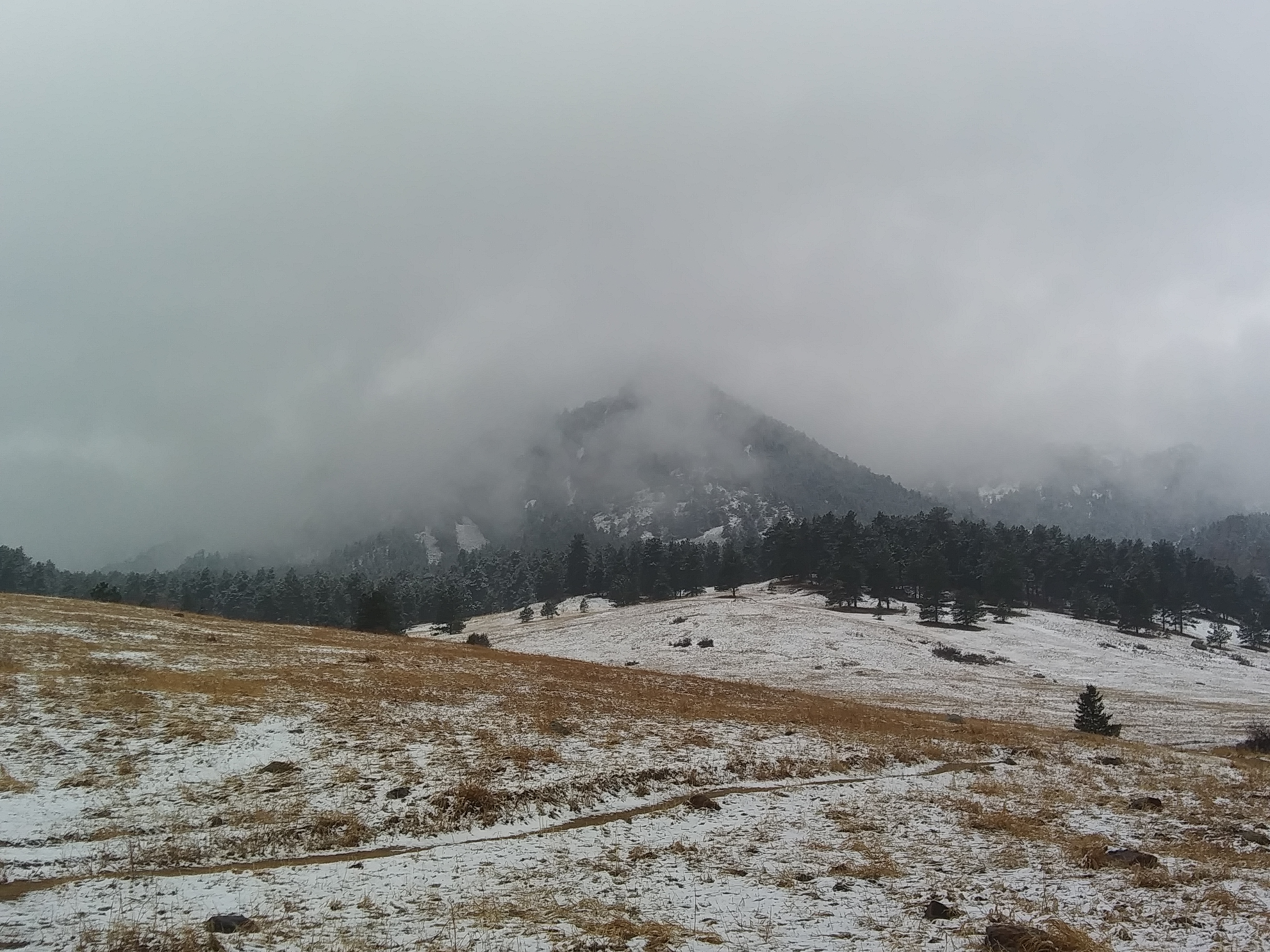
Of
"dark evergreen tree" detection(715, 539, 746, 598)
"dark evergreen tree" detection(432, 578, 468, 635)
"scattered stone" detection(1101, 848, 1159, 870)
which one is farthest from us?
"dark evergreen tree" detection(715, 539, 746, 598)

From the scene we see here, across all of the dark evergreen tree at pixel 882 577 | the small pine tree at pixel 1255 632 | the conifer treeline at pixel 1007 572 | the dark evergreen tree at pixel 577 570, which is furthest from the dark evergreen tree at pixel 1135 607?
the dark evergreen tree at pixel 577 570

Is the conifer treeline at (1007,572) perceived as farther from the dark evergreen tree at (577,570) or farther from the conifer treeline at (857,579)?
the dark evergreen tree at (577,570)

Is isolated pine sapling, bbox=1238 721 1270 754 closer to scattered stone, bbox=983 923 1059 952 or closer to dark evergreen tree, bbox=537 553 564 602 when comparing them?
scattered stone, bbox=983 923 1059 952

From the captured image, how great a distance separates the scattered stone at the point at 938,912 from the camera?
9789 millimetres

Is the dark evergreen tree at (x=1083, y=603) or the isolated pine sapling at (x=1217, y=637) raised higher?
the dark evergreen tree at (x=1083, y=603)

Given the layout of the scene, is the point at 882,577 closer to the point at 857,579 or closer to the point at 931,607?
the point at 857,579

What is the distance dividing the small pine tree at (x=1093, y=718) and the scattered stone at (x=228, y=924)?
1555 inches

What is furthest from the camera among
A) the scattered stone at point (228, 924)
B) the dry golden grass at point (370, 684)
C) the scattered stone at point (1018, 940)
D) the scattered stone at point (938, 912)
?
the dry golden grass at point (370, 684)

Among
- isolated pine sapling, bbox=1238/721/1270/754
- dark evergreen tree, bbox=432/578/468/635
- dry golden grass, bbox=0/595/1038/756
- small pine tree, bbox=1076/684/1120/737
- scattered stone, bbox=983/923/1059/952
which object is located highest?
scattered stone, bbox=983/923/1059/952

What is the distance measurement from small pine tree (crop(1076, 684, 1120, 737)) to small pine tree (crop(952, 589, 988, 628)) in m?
65.5

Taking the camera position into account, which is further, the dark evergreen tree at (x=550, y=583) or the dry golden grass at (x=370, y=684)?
the dark evergreen tree at (x=550, y=583)

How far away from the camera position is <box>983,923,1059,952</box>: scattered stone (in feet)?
27.7

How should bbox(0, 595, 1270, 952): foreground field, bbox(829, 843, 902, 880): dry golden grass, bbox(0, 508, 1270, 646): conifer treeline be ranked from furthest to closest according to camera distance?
1. bbox(0, 508, 1270, 646): conifer treeline
2. bbox(829, 843, 902, 880): dry golden grass
3. bbox(0, 595, 1270, 952): foreground field

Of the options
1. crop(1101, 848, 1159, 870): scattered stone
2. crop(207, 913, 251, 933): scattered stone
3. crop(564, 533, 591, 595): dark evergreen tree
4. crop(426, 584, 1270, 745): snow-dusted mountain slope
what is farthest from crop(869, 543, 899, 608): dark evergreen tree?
crop(207, 913, 251, 933): scattered stone
